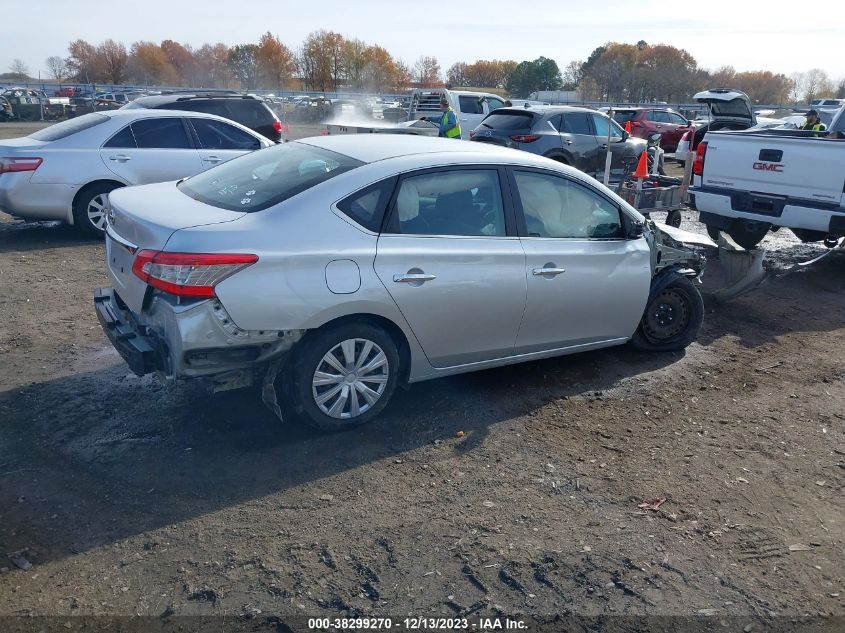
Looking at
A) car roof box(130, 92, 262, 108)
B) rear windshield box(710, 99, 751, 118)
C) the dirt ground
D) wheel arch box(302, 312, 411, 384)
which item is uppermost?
car roof box(130, 92, 262, 108)

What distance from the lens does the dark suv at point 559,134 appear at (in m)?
14.7

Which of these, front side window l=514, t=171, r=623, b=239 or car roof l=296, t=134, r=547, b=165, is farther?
front side window l=514, t=171, r=623, b=239

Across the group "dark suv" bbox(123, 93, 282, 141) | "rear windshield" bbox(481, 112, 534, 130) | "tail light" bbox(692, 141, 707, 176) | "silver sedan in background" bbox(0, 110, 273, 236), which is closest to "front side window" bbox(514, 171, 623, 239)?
"tail light" bbox(692, 141, 707, 176)

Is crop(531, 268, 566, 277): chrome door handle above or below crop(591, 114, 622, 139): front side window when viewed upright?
below

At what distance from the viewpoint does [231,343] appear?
409cm

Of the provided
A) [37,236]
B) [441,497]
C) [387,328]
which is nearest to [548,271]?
Result: [387,328]

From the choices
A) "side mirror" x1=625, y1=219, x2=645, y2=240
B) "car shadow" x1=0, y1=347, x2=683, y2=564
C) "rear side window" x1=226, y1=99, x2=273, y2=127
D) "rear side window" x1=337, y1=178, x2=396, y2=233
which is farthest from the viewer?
"rear side window" x1=226, y1=99, x2=273, y2=127

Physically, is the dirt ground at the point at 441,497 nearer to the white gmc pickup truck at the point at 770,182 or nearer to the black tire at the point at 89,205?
the white gmc pickup truck at the point at 770,182

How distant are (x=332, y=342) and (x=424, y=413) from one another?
3.14ft

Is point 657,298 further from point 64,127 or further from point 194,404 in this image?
point 64,127

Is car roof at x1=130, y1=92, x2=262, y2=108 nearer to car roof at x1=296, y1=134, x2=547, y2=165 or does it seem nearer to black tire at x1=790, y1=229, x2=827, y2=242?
car roof at x1=296, y1=134, x2=547, y2=165

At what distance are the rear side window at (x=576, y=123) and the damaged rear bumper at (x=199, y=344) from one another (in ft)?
40.1

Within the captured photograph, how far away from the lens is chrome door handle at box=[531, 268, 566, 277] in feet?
16.6

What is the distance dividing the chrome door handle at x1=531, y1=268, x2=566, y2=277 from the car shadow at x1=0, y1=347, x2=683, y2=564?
34.7 inches
